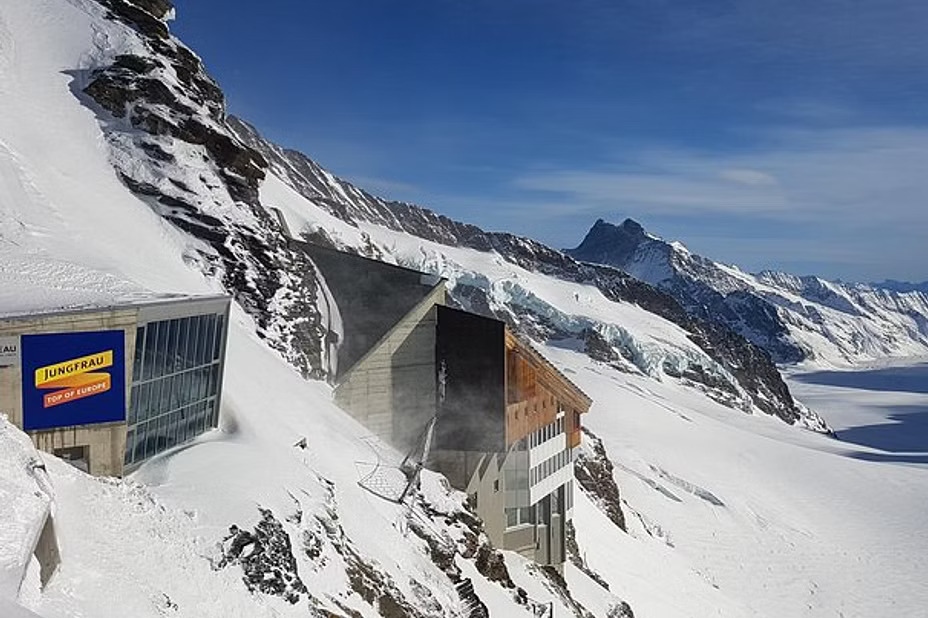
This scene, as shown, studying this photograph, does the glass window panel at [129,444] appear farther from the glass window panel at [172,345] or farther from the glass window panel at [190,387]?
the glass window panel at [190,387]

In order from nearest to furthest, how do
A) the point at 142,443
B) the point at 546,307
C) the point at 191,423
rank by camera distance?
the point at 142,443
the point at 191,423
the point at 546,307

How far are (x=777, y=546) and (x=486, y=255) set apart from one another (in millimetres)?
85419

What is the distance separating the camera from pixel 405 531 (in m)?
21.9

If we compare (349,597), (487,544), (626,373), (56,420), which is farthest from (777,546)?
(626,373)

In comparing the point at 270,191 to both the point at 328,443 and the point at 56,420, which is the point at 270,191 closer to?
the point at 328,443

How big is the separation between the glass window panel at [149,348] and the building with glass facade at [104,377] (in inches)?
0.9

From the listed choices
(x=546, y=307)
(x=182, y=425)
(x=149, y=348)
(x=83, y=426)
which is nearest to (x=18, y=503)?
(x=83, y=426)

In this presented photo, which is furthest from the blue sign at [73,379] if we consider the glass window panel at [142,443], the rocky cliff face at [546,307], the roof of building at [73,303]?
the rocky cliff face at [546,307]

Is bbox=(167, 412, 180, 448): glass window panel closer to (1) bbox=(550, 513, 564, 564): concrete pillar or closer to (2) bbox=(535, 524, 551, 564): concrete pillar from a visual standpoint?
(2) bbox=(535, 524, 551, 564): concrete pillar

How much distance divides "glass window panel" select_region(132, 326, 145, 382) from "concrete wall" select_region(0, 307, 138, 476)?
0.52ft

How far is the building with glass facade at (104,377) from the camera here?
48.6 ft

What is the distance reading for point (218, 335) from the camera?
19.3 meters

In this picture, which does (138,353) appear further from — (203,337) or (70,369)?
(203,337)

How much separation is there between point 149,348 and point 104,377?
1.36 m
